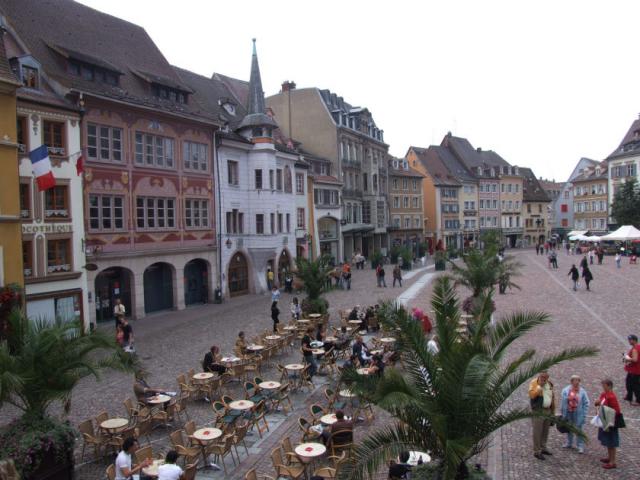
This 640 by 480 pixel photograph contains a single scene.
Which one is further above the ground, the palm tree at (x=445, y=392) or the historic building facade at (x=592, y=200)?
the historic building facade at (x=592, y=200)

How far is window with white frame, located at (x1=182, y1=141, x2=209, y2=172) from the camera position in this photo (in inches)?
1292

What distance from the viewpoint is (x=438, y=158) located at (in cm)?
8400

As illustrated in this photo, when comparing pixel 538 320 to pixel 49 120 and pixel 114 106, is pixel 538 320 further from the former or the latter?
pixel 114 106

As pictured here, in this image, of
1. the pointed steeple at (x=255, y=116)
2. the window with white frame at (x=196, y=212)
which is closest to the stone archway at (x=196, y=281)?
the window with white frame at (x=196, y=212)

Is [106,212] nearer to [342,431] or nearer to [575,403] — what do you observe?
[342,431]

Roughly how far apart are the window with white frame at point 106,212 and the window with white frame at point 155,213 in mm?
1175

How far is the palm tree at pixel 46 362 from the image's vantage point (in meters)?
9.66

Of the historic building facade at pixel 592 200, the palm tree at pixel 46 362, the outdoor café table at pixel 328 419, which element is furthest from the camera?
the historic building facade at pixel 592 200

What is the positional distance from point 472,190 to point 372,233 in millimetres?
28217

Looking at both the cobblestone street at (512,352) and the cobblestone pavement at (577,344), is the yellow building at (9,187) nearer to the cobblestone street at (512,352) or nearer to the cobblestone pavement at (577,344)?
the cobblestone street at (512,352)

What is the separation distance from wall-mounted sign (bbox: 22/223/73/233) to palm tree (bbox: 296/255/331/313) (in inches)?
405

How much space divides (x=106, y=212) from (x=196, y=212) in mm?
6610

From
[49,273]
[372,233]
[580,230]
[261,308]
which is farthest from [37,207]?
[580,230]

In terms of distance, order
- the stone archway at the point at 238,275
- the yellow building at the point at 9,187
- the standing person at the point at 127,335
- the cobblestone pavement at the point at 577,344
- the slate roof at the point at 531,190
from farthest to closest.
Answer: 1. the slate roof at the point at 531,190
2. the stone archway at the point at 238,275
3. the standing person at the point at 127,335
4. the yellow building at the point at 9,187
5. the cobblestone pavement at the point at 577,344
